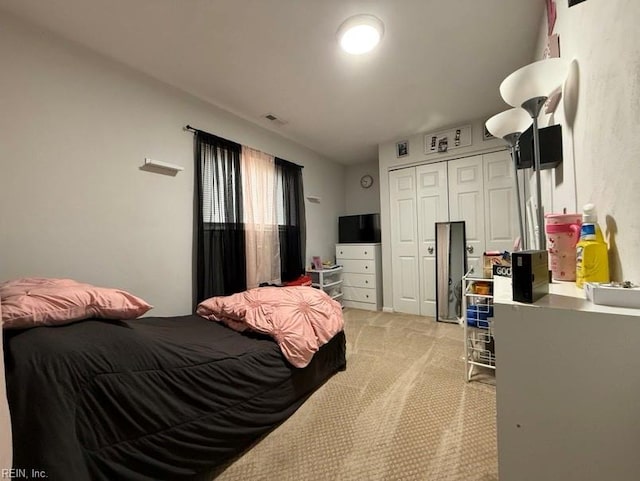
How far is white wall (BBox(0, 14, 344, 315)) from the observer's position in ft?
5.06

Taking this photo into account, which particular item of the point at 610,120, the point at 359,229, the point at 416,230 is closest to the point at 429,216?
the point at 416,230

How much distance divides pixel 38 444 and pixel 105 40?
2.28 m

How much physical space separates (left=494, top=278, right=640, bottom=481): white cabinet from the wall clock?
395cm

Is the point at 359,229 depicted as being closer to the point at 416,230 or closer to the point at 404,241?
the point at 404,241

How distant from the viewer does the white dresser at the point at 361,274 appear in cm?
379

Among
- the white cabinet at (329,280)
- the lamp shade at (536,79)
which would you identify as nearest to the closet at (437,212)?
the white cabinet at (329,280)

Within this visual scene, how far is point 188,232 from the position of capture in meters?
2.35

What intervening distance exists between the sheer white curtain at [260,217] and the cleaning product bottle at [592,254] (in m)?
2.50

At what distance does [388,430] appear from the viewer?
1374mm

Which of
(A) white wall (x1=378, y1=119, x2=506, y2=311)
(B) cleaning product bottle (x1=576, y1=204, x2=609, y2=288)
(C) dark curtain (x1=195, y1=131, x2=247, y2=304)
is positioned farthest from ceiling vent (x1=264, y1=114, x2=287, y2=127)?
(B) cleaning product bottle (x1=576, y1=204, x2=609, y2=288)

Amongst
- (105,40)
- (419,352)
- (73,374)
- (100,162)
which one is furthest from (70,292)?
(419,352)

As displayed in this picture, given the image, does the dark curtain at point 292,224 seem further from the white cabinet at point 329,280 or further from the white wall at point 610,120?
the white wall at point 610,120

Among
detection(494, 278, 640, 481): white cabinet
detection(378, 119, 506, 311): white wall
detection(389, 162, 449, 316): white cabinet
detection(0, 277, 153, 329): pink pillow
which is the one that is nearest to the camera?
detection(494, 278, 640, 481): white cabinet

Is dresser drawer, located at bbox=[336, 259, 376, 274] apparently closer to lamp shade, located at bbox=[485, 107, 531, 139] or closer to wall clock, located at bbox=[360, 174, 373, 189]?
wall clock, located at bbox=[360, 174, 373, 189]
